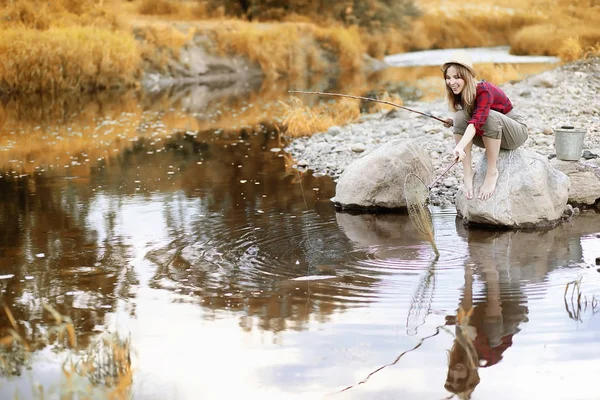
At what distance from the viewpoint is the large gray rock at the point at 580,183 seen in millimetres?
7105

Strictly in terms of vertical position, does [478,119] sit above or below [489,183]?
above

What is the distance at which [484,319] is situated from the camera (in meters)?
4.51

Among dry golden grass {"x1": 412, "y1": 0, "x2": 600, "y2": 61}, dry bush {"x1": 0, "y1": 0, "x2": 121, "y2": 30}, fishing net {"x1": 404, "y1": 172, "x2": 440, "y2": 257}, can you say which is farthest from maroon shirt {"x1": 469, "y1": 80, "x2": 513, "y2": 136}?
dry golden grass {"x1": 412, "y1": 0, "x2": 600, "y2": 61}

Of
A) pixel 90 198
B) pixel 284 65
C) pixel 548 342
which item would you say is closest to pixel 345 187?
pixel 90 198

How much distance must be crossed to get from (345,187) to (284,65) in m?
17.7

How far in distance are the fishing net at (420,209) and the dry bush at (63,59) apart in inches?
506

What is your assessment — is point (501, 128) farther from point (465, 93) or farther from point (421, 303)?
point (421, 303)

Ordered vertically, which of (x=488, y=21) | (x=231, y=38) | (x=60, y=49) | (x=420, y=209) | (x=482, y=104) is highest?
(x=488, y=21)

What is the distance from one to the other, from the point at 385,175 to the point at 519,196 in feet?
3.94

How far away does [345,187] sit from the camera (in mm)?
7328

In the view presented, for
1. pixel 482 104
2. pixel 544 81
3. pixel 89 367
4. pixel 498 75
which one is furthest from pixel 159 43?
pixel 89 367

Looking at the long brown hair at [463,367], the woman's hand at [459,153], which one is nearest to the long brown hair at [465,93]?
the woman's hand at [459,153]

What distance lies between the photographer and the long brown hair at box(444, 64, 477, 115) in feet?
19.4

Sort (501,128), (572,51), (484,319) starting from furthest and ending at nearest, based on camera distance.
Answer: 1. (572,51)
2. (501,128)
3. (484,319)
